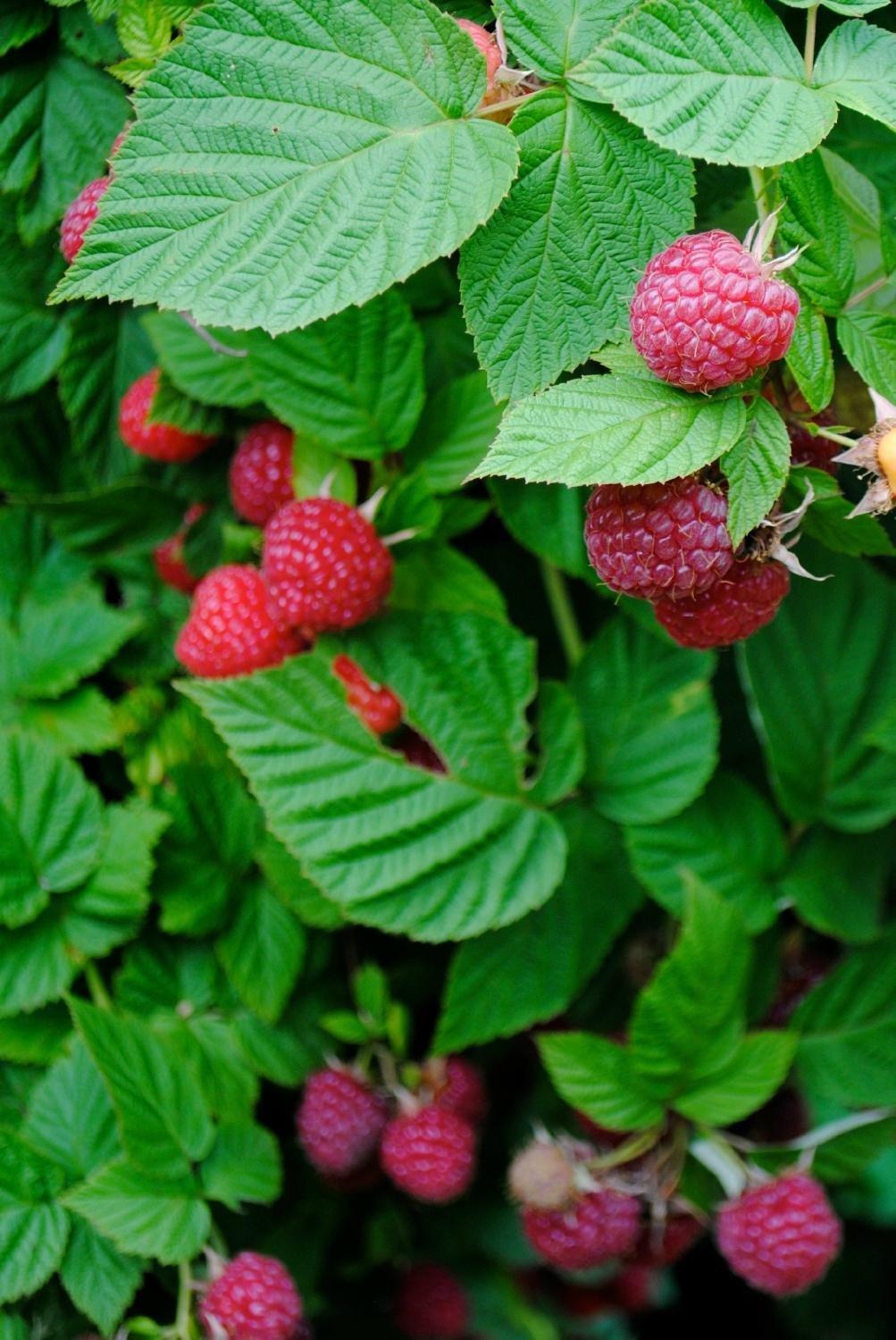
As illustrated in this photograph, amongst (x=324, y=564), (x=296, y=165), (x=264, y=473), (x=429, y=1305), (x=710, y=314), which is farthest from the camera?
(x=429, y=1305)

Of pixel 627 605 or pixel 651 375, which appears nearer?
pixel 651 375

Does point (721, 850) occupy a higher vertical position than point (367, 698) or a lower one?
lower

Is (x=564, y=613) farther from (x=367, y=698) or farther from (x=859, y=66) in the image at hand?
(x=859, y=66)

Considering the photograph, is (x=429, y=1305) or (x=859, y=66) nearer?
(x=859, y=66)

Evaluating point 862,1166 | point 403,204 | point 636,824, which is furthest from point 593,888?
point 403,204

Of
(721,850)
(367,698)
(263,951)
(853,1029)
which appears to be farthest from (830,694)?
(263,951)

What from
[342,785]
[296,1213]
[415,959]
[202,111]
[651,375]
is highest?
[202,111]

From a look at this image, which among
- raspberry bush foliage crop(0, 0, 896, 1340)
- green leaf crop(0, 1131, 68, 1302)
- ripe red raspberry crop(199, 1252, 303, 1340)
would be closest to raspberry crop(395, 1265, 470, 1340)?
raspberry bush foliage crop(0, 0, 896, 1340)

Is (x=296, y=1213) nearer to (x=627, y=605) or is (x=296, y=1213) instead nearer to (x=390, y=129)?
(x=627, y=605)
